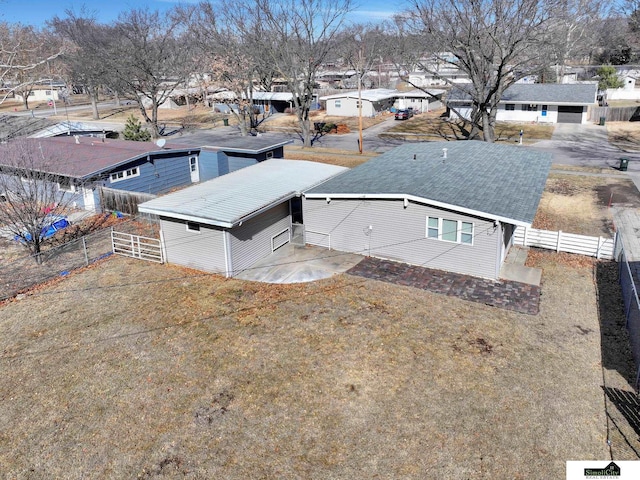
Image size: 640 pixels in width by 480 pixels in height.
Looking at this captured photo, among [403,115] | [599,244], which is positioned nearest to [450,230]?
[599,244]

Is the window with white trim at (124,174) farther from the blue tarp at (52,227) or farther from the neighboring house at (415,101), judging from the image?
the neighboring house at (415,101)

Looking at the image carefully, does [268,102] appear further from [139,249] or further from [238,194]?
[139,249]

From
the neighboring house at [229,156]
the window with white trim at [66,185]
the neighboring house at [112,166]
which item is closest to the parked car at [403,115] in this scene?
the neighboring house at [229,156]

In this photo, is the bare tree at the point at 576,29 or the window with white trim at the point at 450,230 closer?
the window with white trim at the point at 450,230

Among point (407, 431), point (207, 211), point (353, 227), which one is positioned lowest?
point (407, 431)

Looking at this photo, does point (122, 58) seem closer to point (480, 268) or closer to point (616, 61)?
point (480, 268)

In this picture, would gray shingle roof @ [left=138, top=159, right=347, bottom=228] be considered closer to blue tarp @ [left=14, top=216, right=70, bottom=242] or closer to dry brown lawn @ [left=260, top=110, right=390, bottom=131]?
blue tarp @ [left=14, top=216, right=70, bottom=242]

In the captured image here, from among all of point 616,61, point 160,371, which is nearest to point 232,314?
point 160,371

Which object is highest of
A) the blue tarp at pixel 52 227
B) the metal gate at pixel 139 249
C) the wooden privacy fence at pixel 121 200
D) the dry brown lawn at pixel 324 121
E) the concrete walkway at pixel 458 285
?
the dry brown lawn at pixel 324 121
